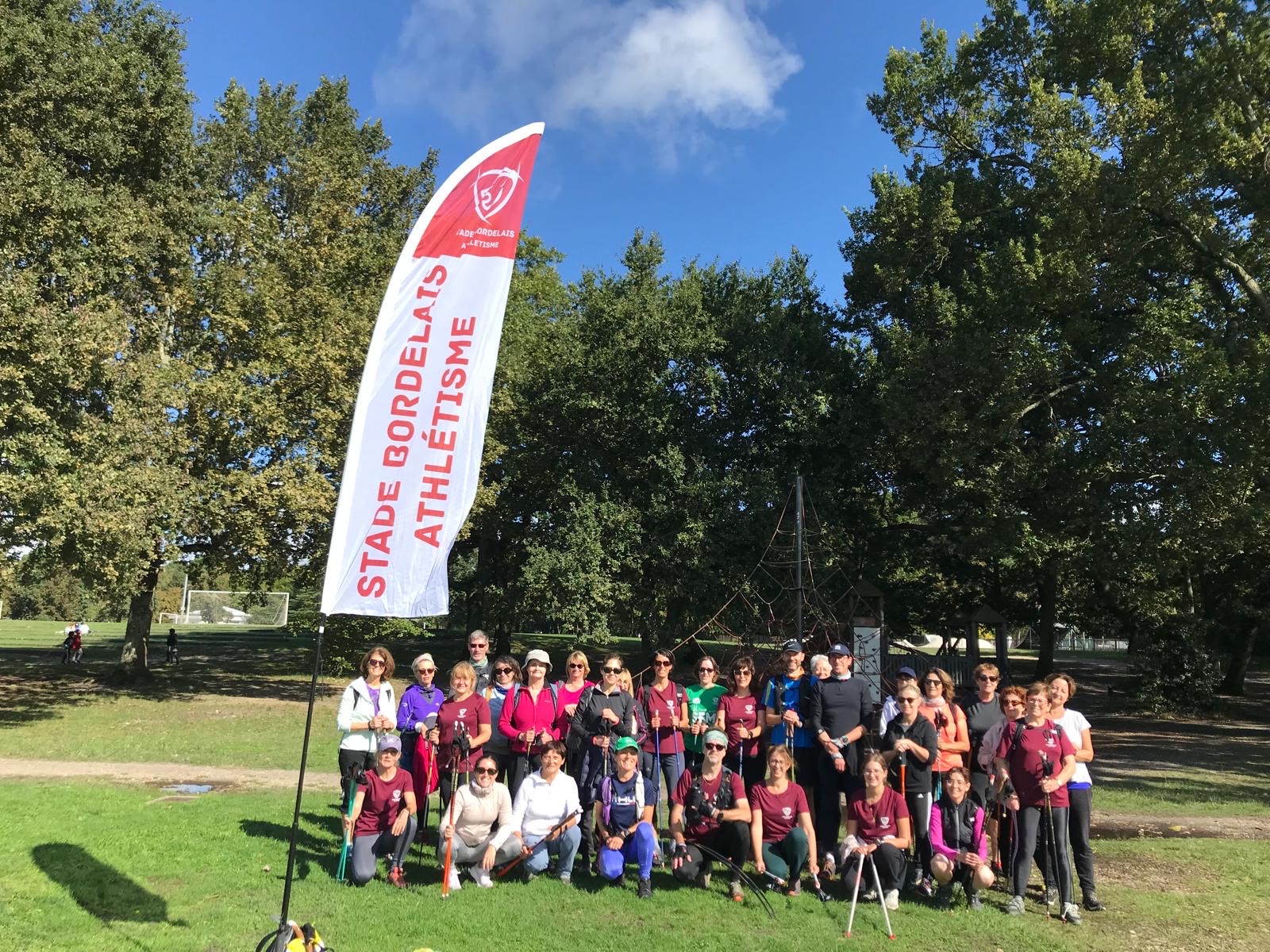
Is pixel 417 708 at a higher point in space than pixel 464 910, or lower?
higher

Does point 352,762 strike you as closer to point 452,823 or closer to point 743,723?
point 452,823

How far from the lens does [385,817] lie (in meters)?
6.61

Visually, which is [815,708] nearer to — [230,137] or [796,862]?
[796,862]

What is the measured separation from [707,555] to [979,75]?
43.2 feet

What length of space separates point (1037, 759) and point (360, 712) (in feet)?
17.4

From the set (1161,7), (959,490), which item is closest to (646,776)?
(959,490)

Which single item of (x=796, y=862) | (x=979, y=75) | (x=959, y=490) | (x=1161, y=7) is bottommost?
(x=796, y=862)

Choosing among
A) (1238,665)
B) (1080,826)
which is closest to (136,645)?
(1080,826)

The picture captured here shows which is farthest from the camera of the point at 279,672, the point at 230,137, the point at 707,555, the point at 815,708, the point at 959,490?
the point at 279,672

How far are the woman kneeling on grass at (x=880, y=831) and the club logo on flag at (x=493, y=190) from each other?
16.2ft

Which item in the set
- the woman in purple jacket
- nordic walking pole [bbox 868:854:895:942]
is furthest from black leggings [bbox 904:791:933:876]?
the woman in purple jacket

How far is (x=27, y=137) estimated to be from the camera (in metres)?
16.7

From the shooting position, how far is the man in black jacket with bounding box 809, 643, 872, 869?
23.1 feet

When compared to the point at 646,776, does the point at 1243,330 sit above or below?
above
